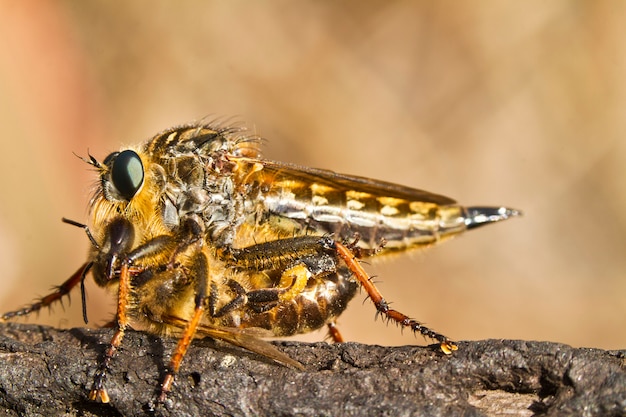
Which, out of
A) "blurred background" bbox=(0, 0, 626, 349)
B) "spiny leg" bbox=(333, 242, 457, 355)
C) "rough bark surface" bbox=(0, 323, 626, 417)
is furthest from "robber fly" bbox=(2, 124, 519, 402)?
"blurred background" bbox=(0, 0, 626, 349)

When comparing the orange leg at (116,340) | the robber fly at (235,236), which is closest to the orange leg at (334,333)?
the robber fly at (235,236)

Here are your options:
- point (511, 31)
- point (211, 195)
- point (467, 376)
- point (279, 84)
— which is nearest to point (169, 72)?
point (279, 84)

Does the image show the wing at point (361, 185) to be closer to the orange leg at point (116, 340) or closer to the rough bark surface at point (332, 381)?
the orange leg at point (116, 340)

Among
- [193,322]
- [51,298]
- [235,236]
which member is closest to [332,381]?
[193,322]

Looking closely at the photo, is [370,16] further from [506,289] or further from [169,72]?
[506,289]

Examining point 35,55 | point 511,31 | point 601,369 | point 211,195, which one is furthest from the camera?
point 35,55

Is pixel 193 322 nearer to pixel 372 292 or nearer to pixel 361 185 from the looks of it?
pixel 372 292
